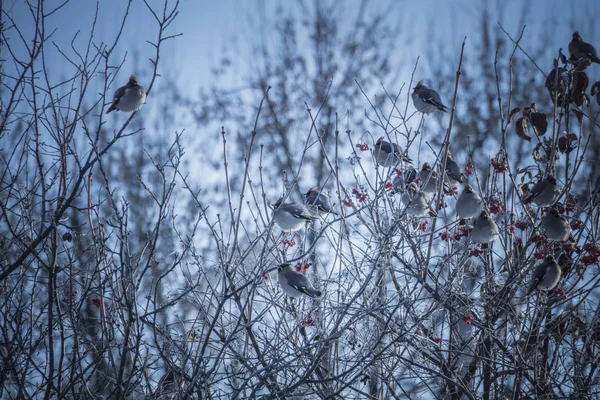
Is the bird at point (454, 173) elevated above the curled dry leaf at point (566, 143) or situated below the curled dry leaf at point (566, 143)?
above

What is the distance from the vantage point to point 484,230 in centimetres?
415

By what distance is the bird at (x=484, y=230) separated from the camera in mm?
4117

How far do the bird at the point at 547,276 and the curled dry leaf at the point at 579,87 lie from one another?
100 cm

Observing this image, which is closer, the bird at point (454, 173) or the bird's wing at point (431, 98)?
the bird at point (454, 173)

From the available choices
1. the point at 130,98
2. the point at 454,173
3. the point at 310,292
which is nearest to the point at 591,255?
the point at 454,173

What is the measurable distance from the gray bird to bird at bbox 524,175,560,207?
0.61 feet

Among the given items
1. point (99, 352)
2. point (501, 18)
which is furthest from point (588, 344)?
point (501, 18)

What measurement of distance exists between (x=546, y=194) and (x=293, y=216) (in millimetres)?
1710

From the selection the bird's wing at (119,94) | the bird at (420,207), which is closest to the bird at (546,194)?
the bird at (420,207)

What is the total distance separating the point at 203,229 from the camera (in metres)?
9.76

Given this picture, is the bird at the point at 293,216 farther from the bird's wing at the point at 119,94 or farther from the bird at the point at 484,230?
the bird's wing at the point at 119,94

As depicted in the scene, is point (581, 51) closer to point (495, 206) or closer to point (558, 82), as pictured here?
point (558, 82)

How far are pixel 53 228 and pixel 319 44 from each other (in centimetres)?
852

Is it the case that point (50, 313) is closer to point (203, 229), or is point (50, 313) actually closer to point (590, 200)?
point (590, 200)
